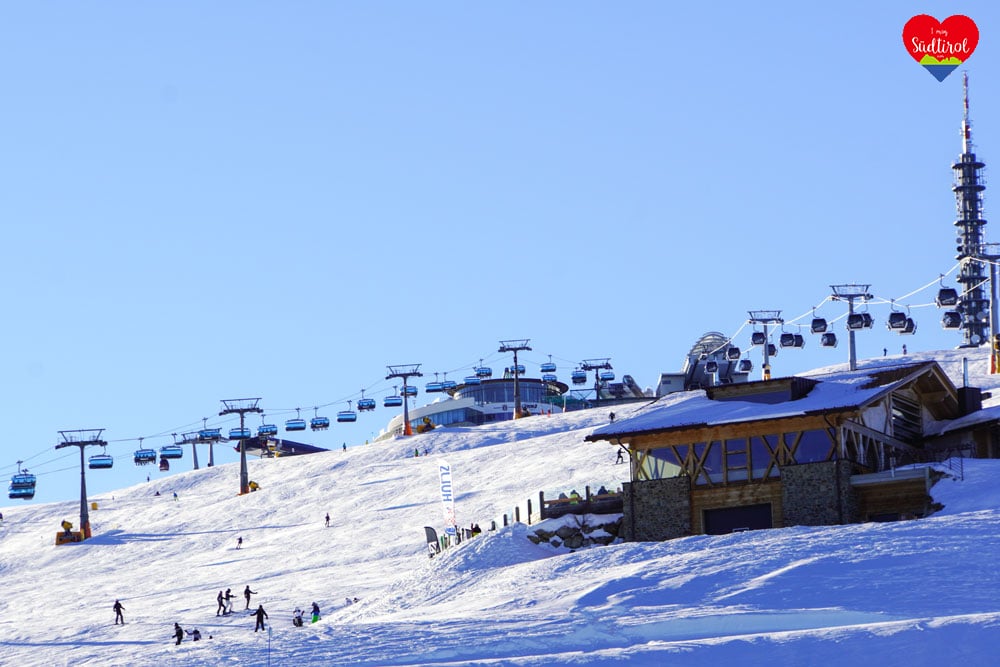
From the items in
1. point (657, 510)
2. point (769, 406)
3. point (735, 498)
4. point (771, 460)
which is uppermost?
point (769, 406)

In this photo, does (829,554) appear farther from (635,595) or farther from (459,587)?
(459,587)

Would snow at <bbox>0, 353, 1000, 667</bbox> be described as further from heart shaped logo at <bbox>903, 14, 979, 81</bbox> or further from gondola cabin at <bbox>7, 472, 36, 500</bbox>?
heart shaped logo at <bbox>903, 14, 979, 81</bbox>

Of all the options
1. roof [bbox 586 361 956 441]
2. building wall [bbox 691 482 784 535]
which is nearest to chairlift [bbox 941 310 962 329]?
roof [bbox 586 361 956 441]

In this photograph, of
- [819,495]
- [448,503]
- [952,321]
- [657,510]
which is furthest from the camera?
[952,321]

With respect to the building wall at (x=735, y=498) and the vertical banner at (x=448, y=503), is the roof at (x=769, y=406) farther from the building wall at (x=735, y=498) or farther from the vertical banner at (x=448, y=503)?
the vertical banner at (x=448, y=503)

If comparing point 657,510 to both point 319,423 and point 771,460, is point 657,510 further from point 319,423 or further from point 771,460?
point 319,423

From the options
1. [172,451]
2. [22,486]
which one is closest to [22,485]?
[22,486]

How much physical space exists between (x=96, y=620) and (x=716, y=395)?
21807 mm

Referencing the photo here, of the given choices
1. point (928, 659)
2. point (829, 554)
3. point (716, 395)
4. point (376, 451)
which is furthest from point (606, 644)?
A: point (376, 451)

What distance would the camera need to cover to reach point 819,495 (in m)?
50.3

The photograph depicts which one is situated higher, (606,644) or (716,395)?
(716,395)

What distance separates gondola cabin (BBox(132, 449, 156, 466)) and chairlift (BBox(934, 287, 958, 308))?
5030 cm

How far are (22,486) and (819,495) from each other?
55536 mm

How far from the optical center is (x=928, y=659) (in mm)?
28953
